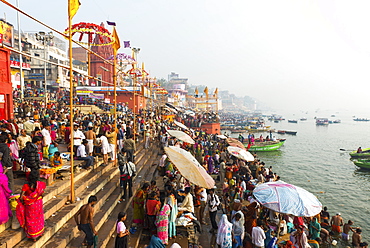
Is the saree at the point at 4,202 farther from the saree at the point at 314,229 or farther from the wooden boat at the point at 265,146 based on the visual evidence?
the wooden boat at the point at 265,146

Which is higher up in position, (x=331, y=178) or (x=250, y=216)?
(x=250, y=216)

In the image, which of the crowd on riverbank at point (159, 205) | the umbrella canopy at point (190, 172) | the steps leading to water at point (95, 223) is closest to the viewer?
the crowd on riverbank at point (159, 205)

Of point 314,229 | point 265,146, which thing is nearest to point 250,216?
point 314,229

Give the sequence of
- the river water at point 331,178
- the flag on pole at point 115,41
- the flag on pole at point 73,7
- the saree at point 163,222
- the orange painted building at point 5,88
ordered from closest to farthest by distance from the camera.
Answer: the saree at point 163,222
the flag on pole at point 73,7
the flag on pole at point 115,41
the orange painted building at point 5,88
the river water at point 331,178

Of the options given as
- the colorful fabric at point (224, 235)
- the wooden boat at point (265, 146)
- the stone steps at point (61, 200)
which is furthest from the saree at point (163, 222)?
the wooden boat at point (265, 146)

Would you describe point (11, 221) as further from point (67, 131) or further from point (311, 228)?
point (311, 228)

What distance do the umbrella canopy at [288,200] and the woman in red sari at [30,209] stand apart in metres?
4.92

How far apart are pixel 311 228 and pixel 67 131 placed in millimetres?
10164

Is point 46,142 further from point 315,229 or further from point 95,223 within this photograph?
point 315,229

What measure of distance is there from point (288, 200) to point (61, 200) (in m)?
5.42

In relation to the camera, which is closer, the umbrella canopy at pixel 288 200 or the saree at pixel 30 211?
the saree at pixel 30 211

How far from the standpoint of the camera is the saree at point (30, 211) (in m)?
4.11

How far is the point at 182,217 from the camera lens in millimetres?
6141

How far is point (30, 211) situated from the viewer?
4141mm
